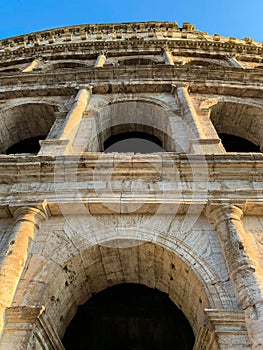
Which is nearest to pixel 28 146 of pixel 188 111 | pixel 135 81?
pixel 135 81

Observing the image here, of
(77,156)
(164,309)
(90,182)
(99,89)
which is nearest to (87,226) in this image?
(90,182)

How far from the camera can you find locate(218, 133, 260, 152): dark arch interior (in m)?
9.89

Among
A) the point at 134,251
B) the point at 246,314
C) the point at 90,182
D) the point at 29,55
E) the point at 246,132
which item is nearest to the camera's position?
the point at 246,314

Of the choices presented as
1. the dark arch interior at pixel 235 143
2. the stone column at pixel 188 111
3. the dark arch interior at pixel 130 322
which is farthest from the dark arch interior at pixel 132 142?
the dark arch interior at pixel 130 322

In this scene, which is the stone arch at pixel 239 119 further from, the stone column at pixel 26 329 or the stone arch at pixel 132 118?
the stone column at pixel 26 329

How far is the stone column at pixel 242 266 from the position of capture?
3.69 meters

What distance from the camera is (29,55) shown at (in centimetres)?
1817

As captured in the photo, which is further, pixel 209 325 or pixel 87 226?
pixel 87 226

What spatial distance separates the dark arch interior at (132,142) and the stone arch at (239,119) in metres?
2.18

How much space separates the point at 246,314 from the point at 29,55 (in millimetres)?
18691

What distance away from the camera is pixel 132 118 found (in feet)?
32.0

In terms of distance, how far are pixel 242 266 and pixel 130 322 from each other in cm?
381

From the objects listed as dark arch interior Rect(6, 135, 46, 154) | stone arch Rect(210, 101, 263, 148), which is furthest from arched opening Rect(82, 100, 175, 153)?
dark arch interior Rect(6, 135, 46, 154)

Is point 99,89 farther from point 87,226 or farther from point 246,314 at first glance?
point 246,314
